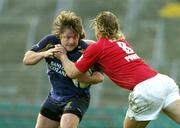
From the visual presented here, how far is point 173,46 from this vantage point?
2209 cm

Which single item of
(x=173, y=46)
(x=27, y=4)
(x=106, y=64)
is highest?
(x=106, y=64)

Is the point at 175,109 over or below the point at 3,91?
over

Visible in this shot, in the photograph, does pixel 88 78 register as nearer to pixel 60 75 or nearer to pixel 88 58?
pixel 88 58

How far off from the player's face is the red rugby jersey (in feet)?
1.06

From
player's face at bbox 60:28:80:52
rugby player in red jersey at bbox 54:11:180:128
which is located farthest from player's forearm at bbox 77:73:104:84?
player's face at bbox 60:28:80:52

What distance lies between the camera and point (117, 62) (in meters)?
8.03

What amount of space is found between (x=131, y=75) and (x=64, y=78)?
0.92 metres

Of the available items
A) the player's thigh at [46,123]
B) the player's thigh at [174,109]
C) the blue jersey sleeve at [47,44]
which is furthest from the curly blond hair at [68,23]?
the player's thigh at [174,109]

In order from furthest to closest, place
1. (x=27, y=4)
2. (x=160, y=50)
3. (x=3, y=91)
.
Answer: (x=27, y=4) < (x=160, y=50) < (x=3, y=91)

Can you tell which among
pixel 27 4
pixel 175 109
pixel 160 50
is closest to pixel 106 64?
pixel 175 109

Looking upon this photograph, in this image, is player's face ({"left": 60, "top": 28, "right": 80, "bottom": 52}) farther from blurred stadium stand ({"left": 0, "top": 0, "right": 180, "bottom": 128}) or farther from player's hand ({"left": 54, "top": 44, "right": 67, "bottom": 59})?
blurred stadium stand ({"left": 0, "top": 0, "right": 180, "bottom": 128})

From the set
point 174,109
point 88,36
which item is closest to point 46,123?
point 174,109

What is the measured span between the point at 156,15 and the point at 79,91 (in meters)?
15.4

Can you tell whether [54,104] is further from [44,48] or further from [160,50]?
[160,50]
